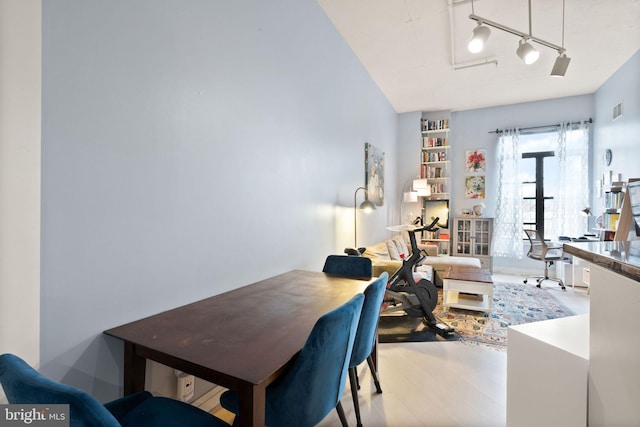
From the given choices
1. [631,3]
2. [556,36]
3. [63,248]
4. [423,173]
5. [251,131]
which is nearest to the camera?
[63,248]

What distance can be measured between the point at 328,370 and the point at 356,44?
3703 mm

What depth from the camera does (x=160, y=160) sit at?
146 centimetres

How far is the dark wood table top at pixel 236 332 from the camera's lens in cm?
98

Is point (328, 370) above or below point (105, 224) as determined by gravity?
below

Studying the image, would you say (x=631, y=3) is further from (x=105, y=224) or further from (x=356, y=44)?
(x=105, y=224)

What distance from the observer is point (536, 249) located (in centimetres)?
491

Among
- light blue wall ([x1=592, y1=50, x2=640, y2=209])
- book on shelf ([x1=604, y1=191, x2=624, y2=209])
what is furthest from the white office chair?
light blue wall ([x1=592, y1=50, x2=640, y2=209])

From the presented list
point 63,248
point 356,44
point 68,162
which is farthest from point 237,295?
point 356,44

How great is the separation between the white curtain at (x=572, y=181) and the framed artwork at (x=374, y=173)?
3393mm

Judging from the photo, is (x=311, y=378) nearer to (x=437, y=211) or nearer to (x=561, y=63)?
(x=561, y=63)

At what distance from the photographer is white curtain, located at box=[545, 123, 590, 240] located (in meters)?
5.21

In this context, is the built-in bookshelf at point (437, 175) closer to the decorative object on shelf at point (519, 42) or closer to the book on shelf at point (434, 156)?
the book on shelf at point (434, 156)

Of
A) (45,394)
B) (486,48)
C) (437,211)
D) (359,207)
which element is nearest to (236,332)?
(45,394)

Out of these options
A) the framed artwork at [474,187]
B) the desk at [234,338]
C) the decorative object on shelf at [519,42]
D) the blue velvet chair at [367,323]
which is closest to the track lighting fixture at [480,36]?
the decorative object on shelf at [519,42]
